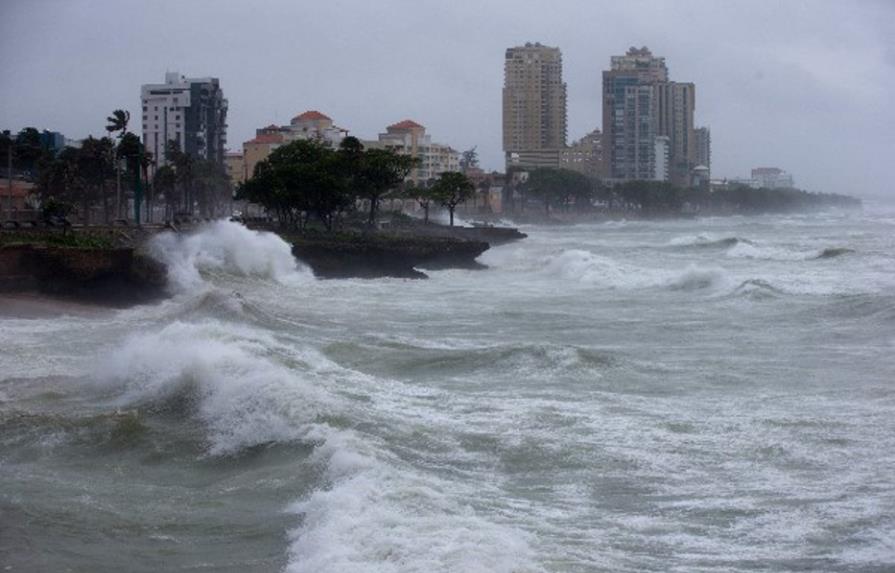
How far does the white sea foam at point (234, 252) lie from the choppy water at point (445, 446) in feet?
43.6

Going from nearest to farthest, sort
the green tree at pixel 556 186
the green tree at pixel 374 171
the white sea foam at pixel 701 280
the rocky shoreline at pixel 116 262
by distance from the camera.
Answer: the rocky shoreline at pixel 116 262 < the white sea foam at pixel 701 280 < the green tree at pixel 374 171 < the green tree at pixel 556 186

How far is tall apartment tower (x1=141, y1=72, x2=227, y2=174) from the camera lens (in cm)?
12006

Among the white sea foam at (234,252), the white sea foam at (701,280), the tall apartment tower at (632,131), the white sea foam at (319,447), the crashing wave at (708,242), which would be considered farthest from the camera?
the tall apartment tower at (632,131)

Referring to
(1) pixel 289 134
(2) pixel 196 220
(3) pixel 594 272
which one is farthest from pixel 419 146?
(3) pixel 594 272

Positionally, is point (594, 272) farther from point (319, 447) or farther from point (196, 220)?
point (319, 447)

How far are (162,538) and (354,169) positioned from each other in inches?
1942

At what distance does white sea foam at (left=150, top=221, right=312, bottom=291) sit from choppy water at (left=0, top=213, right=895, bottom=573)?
43.6ft

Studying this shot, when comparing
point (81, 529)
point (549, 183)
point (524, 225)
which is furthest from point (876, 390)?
point (549, 183)

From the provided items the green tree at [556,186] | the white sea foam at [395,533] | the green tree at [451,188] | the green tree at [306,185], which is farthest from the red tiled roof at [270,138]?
the white sea foam at [395,533]

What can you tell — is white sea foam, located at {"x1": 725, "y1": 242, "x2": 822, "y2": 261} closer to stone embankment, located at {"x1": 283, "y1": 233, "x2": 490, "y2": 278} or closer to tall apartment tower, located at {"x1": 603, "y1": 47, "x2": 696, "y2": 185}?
stone embankment, located at {"x1": 283, "y1": 233, "x2": 490, "y2": 278}

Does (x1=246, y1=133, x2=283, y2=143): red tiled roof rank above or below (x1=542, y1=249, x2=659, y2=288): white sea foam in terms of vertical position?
above

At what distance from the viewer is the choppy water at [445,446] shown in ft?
28.9

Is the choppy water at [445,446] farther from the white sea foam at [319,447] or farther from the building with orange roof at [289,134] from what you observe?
the building with orange roof at [289,134]

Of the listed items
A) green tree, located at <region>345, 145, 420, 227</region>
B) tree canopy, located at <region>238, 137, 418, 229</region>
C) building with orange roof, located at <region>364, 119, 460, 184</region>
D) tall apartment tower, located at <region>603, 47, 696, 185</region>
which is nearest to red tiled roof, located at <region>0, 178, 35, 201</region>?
tree canopy, located at <region>238, 137, 418, 229</region>
